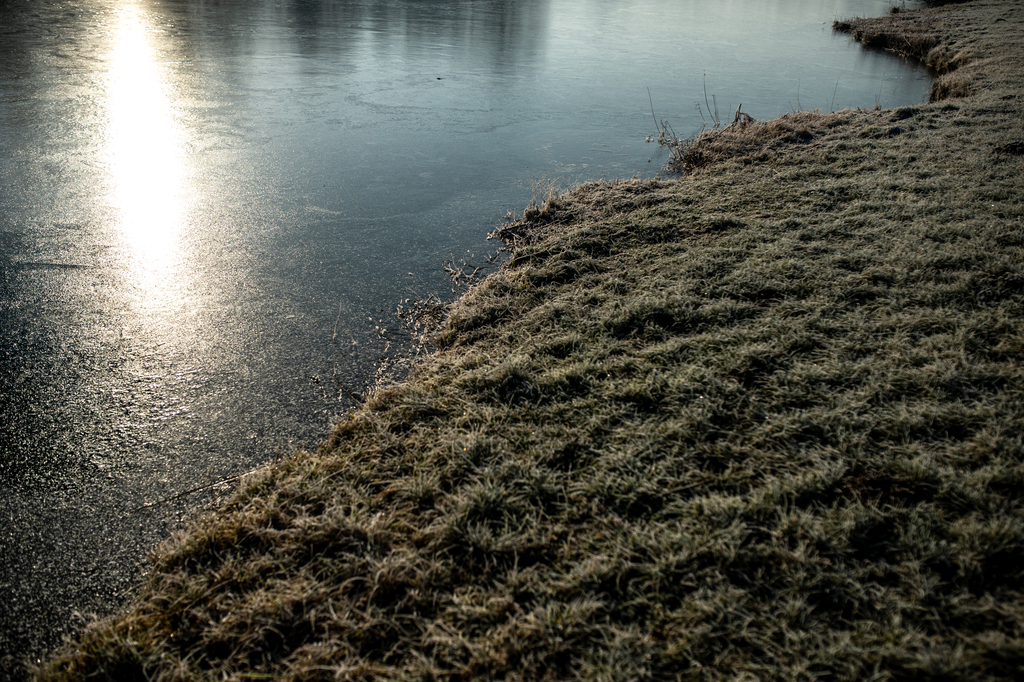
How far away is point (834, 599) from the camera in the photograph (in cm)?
149

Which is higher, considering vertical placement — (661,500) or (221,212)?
(221,212)

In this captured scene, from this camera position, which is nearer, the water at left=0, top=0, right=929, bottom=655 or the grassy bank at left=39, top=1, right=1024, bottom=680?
the grassy bank at left=39, top=1, right=1024, bottom=680

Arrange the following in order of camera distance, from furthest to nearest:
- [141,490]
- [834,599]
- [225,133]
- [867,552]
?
[225,133], [141,490], [867,552], [834,599]

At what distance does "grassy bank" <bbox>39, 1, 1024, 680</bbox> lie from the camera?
145 centimetres

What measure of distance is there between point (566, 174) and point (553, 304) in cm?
282

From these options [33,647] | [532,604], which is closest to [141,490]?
[33,647]

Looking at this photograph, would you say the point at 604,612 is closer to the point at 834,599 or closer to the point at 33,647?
the point at 834,599

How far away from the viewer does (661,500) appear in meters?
1.85

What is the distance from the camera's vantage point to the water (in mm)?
2227

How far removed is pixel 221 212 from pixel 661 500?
156 inches

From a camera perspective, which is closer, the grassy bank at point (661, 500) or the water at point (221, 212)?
the grassy bank at point (661, 500)

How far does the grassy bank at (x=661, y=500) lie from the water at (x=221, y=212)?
1.23 feet

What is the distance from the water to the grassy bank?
38 centimetres

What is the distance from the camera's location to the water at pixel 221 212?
7.30 feet
